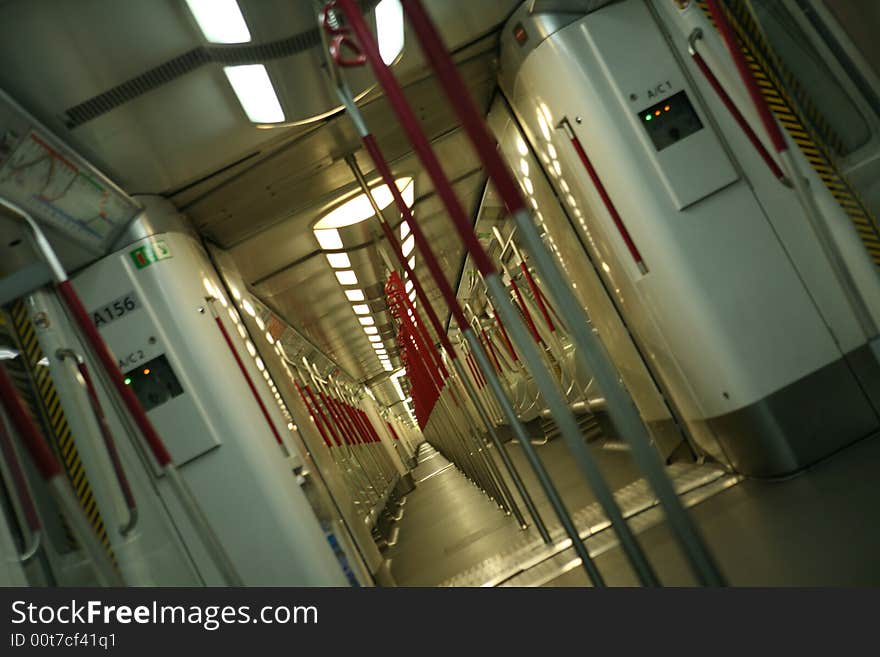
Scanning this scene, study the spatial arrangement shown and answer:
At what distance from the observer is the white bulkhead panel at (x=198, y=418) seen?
4184 millimetres

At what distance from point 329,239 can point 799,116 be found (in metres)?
4.68

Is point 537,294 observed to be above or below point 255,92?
below

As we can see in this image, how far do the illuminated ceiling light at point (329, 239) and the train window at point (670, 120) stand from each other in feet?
12.9

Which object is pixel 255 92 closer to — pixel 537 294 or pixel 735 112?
pixel 735 112

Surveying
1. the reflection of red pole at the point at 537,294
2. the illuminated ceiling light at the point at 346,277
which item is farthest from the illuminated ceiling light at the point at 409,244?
the reflection of red pole at the point at 537,294

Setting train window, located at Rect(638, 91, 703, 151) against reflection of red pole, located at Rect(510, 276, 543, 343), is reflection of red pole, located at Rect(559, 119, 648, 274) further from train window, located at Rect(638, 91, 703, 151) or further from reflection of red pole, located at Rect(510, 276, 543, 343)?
reflection of red pole, located at Rect(510, 276, 543, 343)

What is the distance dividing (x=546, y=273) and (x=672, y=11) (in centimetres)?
286

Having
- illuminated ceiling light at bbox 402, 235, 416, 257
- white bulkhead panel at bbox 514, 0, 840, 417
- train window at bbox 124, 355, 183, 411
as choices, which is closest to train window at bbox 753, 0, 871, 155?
white bulkhead panel at bbox 514, 0, 840, 417

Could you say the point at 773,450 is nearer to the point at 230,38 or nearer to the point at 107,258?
the point at 230,38

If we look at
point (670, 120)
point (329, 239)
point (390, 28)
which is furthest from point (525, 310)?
point (390, 28)

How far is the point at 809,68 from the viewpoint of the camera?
373 cm

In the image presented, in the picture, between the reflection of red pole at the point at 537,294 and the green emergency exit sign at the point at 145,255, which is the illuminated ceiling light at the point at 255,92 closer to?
the green emergency exit sign at the point at 145,255

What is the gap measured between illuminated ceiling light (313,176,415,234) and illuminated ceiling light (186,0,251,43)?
334 cm

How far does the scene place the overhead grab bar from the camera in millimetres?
2549
